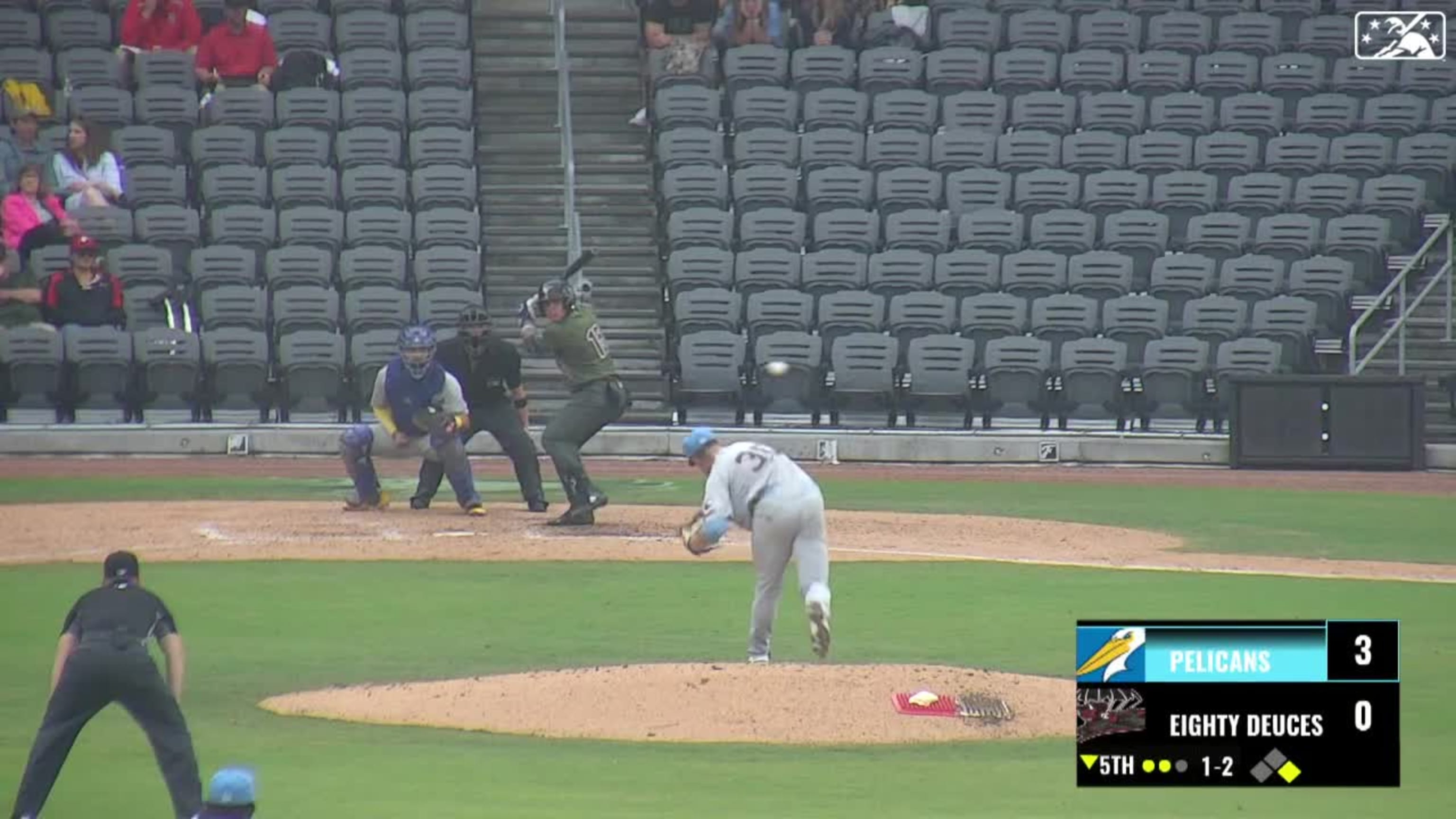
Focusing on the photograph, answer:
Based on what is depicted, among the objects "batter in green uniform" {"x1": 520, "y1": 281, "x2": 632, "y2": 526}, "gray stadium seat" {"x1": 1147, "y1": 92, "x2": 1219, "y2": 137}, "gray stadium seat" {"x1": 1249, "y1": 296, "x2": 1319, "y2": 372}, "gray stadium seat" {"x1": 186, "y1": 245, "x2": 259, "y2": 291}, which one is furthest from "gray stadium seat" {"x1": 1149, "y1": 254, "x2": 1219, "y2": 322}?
"gray stadium seat" {"x1": 186, "y1": 245, "x2": 259, "y2": 291}

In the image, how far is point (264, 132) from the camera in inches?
1266

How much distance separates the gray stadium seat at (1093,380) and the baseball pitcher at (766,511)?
1504cm

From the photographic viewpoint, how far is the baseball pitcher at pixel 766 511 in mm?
14523

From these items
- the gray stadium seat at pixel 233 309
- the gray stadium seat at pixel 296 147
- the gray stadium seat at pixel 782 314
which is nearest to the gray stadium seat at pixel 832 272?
the gray stadium seat at pixel 782 314

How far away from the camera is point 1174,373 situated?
2950cm

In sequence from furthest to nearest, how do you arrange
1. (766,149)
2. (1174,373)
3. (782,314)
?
1. (766,149)
2. (782,314)
3. (1174,373)

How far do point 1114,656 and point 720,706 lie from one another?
291 cm

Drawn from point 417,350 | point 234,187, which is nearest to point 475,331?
point 417,350

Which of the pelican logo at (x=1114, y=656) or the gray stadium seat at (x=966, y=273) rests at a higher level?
the gray stadium seat at (x=966, y=273)

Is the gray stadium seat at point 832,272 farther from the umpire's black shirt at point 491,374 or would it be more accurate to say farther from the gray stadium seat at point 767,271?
the umpire's black shirt at point 491,374

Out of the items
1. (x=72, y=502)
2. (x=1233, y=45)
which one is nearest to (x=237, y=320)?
(x=72, y=502)

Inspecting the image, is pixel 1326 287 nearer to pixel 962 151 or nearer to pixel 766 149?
pixel 962 151

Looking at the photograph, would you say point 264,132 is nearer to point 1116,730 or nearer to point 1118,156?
point 1118,156

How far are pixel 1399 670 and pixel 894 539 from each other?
24.3 feet
